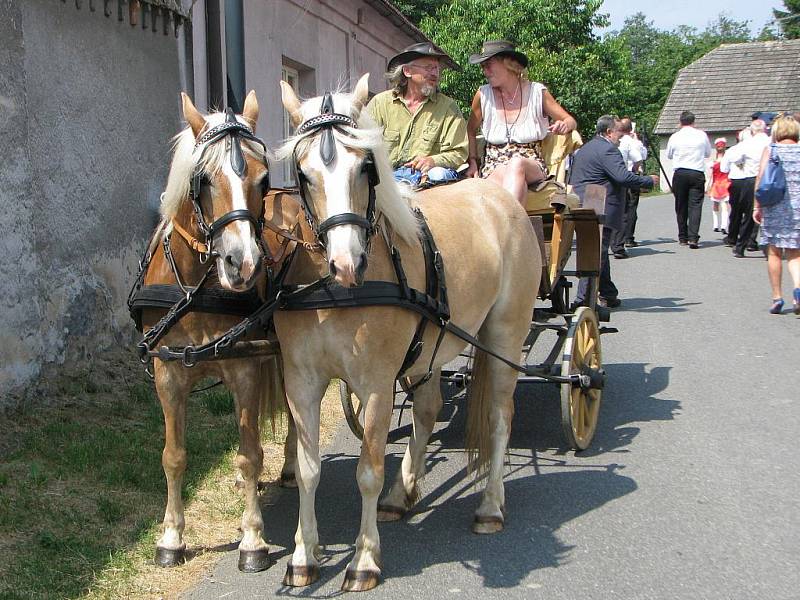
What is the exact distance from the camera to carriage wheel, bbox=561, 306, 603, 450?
217 inches

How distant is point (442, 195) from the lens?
16.2 feet

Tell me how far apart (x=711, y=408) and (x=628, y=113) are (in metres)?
24.0

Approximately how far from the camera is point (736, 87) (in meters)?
43.1

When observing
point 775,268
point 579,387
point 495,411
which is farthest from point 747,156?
point 495,411

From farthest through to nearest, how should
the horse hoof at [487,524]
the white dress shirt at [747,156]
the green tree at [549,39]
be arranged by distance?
1. the green tree at [549,39]
2. the white dress shirt at [747,156]
3. the horse hoof at [487,524]

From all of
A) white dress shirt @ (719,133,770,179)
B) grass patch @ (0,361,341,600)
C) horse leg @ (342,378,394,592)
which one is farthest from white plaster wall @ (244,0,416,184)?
white dress shirt @ (719,133,770,179)

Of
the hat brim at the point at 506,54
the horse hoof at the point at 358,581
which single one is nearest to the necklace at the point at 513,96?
the hat brim at the point at 506,54

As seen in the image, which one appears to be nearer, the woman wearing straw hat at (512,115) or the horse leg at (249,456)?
the horse leg at (249,456)

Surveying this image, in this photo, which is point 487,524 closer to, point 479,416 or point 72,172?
point 479,416

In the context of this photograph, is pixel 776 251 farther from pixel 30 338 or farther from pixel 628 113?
pixel 628 113

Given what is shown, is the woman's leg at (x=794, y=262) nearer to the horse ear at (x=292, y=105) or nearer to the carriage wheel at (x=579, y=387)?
the carriage wheel at (x=579, y=387)

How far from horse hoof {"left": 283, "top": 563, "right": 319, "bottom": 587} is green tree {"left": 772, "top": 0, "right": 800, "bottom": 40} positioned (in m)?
60.5

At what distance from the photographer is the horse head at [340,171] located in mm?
3420

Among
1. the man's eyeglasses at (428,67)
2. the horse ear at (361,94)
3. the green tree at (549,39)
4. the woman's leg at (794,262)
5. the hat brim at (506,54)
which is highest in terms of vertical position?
the green tree at (549,39)
